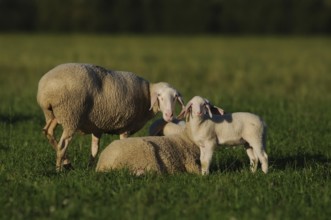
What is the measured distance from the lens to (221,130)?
7.35 meters

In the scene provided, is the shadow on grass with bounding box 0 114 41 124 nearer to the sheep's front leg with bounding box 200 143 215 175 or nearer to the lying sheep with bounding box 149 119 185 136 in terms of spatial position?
the lying sheep with bounding box 149 119 185 136

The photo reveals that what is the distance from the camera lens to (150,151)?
7309mm

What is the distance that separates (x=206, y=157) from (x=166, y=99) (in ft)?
3.43

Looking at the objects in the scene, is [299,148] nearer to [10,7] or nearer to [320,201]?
[320,201]

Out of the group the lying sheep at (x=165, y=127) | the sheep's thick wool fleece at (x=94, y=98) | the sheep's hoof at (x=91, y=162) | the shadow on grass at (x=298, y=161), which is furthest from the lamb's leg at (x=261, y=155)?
the sheep's hoof at (x=91, y=162)

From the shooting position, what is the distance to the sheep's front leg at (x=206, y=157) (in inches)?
286

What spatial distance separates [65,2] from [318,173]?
7272 cm

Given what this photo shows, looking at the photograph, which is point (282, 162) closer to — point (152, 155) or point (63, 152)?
point (152, 155)

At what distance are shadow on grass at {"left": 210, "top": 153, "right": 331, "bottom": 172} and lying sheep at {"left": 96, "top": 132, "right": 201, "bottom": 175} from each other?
0.35 metres

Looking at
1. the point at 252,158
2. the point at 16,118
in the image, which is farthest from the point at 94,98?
the point at 16,118

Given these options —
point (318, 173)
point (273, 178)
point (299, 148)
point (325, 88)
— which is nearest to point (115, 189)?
point (273, 178)

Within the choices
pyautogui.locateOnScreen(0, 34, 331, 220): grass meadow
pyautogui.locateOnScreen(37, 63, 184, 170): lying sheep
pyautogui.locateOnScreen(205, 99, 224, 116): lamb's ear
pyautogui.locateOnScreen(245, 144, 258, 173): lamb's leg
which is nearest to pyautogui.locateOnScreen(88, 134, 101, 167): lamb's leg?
pyautogui.locateOnScreen(37, 63, 184, 170): lying sheep

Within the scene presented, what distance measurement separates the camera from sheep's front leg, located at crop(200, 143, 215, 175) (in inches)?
286

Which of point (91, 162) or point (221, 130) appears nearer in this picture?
point (221, 130)
